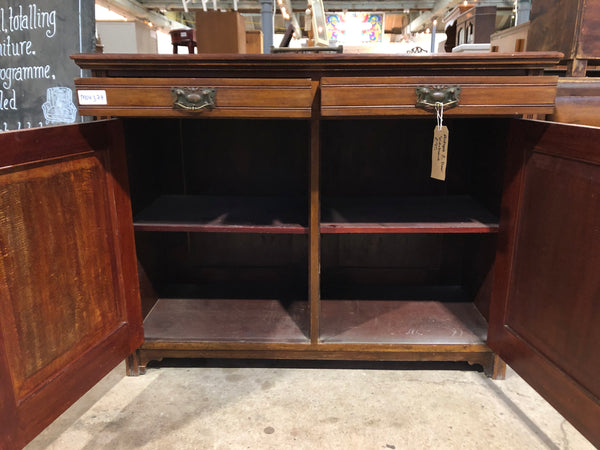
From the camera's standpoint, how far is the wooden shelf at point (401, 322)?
1379mm

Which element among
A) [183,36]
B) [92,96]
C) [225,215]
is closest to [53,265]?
[92,96]

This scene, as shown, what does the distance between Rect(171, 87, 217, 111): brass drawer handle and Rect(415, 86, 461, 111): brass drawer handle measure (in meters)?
0.51

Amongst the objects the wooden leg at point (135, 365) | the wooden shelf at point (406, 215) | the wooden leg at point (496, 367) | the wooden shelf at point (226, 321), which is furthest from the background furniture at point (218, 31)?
the wooden leg at point (496, 367)

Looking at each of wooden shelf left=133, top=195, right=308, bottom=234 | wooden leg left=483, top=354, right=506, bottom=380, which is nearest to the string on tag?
wooden shelf left=133, top=195, right=308, bottom=234

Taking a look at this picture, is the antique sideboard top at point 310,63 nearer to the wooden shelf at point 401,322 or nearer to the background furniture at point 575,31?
the background furniture at point 575,31

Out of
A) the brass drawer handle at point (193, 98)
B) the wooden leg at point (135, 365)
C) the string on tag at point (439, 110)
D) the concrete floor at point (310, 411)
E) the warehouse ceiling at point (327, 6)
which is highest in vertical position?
the warehouse ceiling at point (327, 6)

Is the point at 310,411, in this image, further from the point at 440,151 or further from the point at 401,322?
the point at 440,151

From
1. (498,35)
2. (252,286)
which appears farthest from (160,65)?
(498,35)

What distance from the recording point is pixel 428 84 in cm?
108

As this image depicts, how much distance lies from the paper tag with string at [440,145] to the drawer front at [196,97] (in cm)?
32

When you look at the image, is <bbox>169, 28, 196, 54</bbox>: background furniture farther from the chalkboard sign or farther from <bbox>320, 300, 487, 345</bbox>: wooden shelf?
<bbox>320, 300, 487, 345</bbox>: wooden shelf

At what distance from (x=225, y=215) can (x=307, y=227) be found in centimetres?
31

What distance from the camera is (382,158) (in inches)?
66.1

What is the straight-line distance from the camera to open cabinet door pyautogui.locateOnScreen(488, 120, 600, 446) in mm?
909
